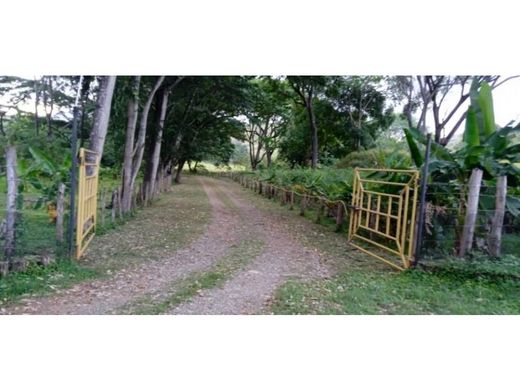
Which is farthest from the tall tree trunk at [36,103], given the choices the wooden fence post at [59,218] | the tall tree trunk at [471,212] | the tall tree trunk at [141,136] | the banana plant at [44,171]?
the tall tree trunk at [471,212]

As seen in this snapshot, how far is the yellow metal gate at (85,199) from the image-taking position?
18.1 ft

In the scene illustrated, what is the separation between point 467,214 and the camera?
18.6 feet

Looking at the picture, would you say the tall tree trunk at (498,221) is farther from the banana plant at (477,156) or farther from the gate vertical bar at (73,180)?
the gate vertical bar at (73,180)

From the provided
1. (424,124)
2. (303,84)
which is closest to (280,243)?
(424,124)

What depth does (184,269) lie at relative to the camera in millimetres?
5559

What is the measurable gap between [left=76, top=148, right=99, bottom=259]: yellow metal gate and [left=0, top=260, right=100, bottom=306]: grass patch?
0.60 m

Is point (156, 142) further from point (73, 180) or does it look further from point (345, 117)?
point (345, 117)

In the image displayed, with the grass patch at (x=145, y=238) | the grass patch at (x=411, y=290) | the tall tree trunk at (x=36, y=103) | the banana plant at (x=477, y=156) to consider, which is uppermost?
the tall tree trunk at (x=36, y=103)

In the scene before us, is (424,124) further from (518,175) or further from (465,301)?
(465,301)

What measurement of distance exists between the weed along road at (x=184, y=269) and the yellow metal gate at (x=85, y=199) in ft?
0.83

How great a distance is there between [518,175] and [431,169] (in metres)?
1.22

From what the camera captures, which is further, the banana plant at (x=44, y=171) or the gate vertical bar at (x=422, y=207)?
the banana plant at (x=44, y=171)

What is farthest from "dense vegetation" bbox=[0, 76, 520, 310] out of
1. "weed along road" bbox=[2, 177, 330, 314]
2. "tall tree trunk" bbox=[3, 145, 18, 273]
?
"weed along road" bbox=[2, 177, 330, 314]

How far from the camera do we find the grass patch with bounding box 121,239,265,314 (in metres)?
4.02
